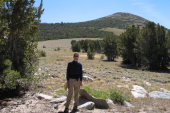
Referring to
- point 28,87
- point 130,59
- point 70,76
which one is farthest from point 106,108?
point 130,59

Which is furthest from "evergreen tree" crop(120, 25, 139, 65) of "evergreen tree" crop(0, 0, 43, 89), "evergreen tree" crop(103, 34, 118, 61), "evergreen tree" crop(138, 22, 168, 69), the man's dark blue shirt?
the man's dark blue shirt

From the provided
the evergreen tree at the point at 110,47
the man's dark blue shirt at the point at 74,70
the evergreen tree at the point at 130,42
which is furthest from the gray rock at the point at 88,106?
the evergreen tree at the point at 110,47

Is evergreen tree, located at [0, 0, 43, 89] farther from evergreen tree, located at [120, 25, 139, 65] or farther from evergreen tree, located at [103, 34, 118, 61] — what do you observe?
evergreen tree, located at [103, 34, 118, 61]

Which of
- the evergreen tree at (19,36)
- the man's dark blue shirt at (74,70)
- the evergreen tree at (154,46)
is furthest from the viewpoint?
the evergreen tree at (154,46)

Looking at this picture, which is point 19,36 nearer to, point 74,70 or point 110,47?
point 74,70

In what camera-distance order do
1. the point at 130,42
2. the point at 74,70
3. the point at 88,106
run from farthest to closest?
1. the point at 130,42
2. the point at 88,106
3. the point at 74,70

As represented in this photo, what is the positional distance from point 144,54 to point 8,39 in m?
29.8

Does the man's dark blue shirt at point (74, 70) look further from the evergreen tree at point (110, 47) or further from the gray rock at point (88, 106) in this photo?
the evergreen tree at point (110, 47)

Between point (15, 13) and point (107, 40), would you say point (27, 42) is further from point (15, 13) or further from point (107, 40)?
point (107, 40)

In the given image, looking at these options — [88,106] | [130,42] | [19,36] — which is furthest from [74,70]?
[130,42]

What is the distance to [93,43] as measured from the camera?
253 feet

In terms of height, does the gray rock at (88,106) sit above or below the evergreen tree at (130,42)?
below

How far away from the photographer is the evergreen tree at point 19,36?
7934mm

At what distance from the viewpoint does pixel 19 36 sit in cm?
872
